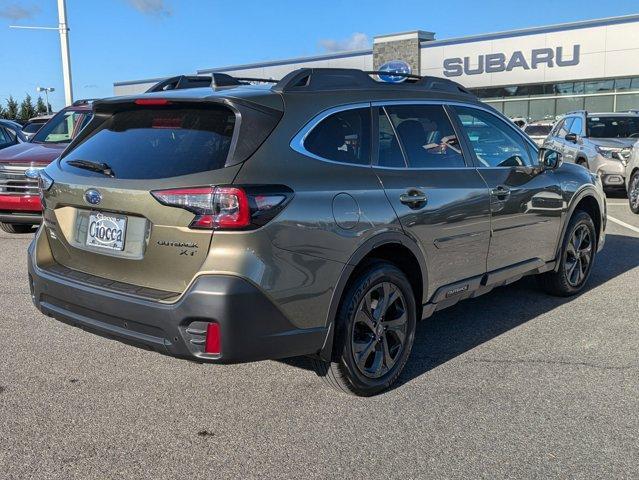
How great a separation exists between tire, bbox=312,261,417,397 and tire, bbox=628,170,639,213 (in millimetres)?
8565

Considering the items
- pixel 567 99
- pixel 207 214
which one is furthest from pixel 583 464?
pixel 567 99

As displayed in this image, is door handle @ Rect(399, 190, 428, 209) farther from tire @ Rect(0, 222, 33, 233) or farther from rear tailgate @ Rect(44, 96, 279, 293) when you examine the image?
tire @ Rect(0, 222, 33, 233)

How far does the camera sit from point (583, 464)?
10.0ft

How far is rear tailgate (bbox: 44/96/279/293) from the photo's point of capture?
3115mm

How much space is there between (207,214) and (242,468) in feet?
3.95

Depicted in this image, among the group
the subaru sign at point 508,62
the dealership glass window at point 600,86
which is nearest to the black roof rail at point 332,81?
the dealership glass window at point 600,86

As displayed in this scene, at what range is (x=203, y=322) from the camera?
9.98ft

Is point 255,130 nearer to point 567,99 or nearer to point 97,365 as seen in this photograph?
point 97,365

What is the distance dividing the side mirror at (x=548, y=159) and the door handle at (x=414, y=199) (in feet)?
6.03

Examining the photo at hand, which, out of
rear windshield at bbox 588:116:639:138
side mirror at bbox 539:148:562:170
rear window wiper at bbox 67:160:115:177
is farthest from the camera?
rear windshield at bbox 588:116:639:138

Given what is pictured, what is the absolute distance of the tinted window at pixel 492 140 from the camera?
468 centimetres

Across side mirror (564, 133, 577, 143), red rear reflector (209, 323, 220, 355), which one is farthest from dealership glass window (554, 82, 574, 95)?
red rear reflector (209, 323, 220, 355)

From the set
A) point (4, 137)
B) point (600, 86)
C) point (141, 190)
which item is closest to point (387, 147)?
point (141, 190)

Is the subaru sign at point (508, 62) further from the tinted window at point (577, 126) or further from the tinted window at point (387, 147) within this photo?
the tinted window at point (387, 147)
